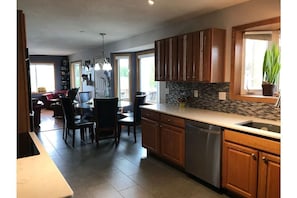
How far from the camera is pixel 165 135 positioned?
3551 millimetres

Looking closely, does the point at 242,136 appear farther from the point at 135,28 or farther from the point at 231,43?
the point at 135,28

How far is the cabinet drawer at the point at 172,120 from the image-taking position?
10.5 ft

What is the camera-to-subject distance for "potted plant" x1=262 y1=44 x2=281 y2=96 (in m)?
2.86

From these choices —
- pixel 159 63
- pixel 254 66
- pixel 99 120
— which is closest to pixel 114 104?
pixel 99 120

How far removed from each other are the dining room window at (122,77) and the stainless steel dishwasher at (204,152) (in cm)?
384

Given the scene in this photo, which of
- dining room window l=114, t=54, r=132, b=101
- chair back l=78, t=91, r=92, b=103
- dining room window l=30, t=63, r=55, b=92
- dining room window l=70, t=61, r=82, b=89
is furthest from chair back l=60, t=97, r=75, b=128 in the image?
dining room window l=30, t=63, r=55, b=92

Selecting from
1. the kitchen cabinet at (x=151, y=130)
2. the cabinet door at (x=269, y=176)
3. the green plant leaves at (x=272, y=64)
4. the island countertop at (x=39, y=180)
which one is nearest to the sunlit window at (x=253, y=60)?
the green plant leaves at (x=272, y=64)

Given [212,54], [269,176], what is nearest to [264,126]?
[269,176]

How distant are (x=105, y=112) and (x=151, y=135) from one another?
3.80 ft

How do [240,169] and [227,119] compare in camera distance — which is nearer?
[240,169]

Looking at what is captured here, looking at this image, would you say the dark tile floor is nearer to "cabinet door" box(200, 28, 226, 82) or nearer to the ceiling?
"cabinet door" box(200, 28, 226, 82)

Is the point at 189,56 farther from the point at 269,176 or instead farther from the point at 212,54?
the point at 269,176

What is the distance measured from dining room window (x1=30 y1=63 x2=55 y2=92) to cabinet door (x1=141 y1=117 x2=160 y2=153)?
7883 mm

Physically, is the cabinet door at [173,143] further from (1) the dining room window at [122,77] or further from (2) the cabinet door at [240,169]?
(1) the dining room window at [122,77]
